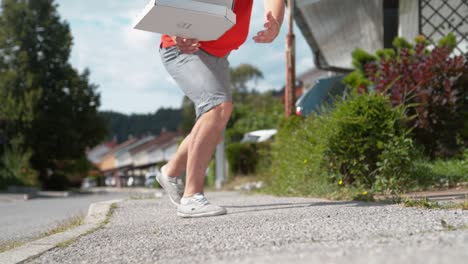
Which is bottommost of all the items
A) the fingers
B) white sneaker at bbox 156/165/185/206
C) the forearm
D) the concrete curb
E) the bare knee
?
the concrete curb

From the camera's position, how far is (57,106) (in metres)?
29.2

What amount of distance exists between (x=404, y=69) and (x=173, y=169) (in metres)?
3.44

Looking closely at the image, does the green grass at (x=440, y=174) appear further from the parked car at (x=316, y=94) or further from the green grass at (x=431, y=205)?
the parked car at (x=316, y=94)

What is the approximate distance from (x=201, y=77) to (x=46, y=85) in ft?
90.2

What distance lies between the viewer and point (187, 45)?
12.5 feet

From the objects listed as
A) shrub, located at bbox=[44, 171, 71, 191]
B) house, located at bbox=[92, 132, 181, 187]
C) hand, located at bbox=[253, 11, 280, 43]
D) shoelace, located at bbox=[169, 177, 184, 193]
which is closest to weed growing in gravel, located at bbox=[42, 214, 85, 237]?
shoelace, located at bbox=[169, 177, 184, 193]

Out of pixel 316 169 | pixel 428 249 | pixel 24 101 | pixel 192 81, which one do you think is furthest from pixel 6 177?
pixel 428 249

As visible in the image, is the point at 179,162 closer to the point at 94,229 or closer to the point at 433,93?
the point at 94,229

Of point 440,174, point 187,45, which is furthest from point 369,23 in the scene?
point 187,45

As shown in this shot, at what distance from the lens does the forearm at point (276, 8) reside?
3768 mm

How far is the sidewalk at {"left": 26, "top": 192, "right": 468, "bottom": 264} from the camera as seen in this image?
1.68 metres

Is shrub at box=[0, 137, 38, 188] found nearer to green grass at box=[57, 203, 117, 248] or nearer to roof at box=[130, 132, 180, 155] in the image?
green grass at box=[57, 203, 117, 248]

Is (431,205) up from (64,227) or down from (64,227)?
up

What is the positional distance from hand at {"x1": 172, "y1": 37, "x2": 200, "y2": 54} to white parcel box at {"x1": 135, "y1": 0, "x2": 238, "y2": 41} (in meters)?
0.14
